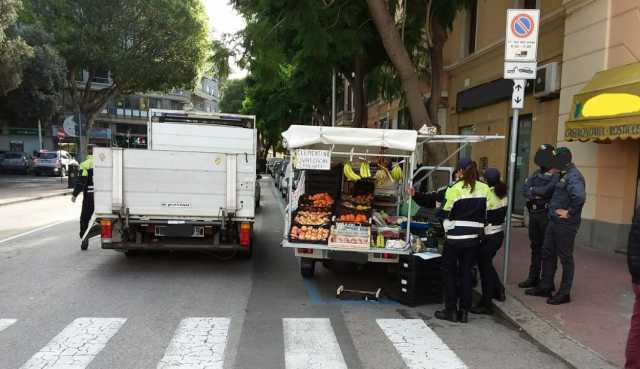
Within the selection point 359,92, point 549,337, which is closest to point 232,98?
point 359,92

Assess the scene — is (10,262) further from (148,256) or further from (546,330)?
(546,330)

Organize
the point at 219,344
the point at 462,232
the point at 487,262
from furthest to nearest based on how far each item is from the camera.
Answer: the point at 487,262 < the point at 462,232 < the point at 219,344

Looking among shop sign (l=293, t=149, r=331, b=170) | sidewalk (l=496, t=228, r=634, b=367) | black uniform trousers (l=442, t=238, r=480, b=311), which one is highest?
shop sign (l=293, t=149, r=331, b=170)

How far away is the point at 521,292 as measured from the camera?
6457mm

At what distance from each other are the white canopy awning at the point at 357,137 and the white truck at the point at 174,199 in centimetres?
118

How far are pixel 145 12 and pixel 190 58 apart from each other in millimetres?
3917

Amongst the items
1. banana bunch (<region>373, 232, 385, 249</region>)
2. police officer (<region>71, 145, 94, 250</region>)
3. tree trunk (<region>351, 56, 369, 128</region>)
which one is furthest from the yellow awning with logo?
police officer (<region>71, 145, 94, 250</region>)

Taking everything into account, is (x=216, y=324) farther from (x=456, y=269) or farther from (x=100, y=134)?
(x=100, y=134)

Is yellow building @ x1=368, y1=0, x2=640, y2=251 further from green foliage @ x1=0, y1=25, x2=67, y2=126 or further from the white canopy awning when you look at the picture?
green foliage @ x1=0, y1=25, x2=67, y2=126

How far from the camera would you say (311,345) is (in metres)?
4.66

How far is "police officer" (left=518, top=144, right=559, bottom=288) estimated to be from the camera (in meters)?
6.29

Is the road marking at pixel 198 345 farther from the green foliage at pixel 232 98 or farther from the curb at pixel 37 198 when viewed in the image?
the green foliage at pixel 232 98

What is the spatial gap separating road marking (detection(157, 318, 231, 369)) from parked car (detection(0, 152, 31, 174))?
35714 millimetres

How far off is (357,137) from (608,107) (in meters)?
4.90
